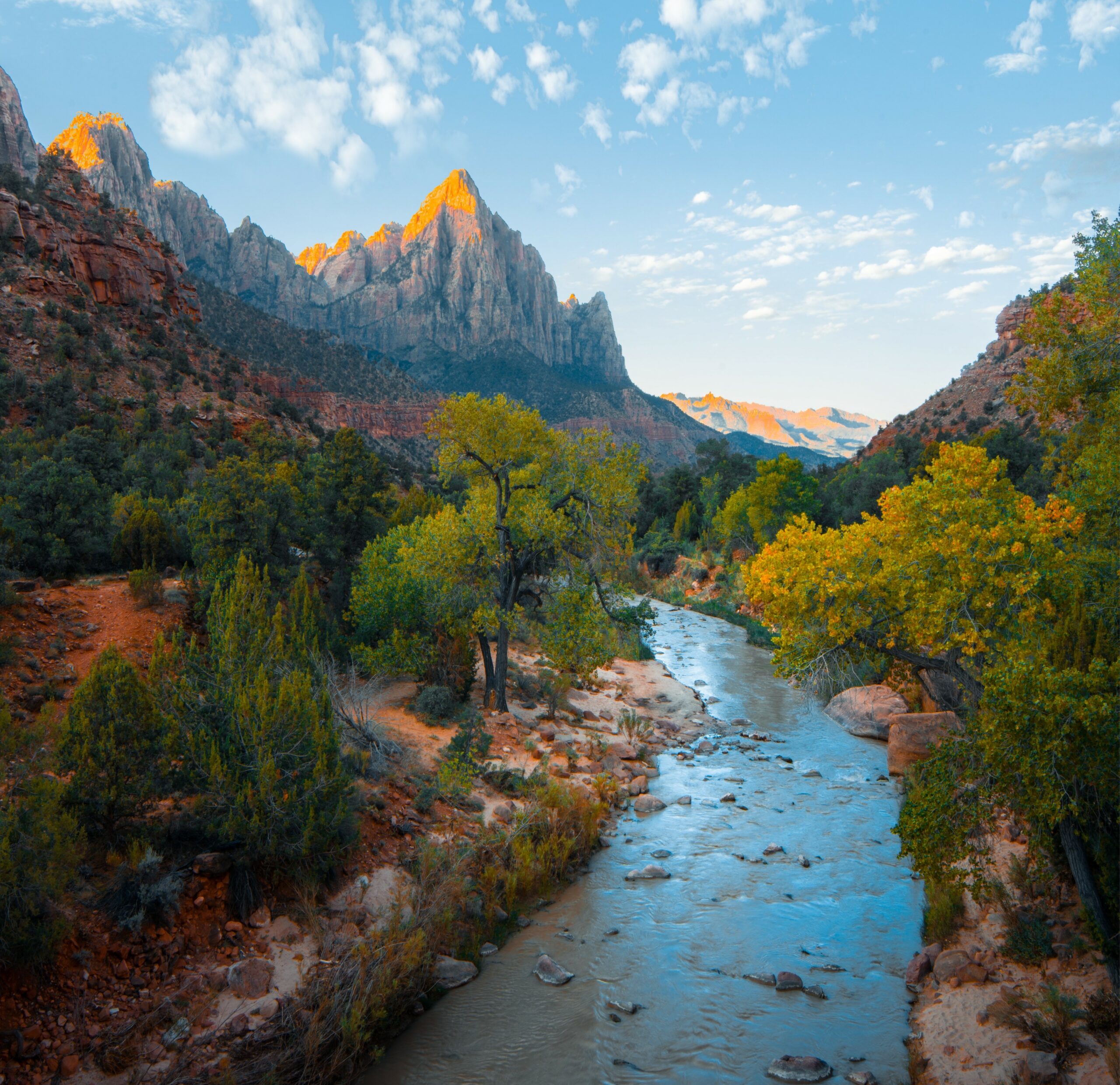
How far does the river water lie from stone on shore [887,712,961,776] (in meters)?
0.69

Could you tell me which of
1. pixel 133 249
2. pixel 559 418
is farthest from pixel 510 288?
pixel 133 249

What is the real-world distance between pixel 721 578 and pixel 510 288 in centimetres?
13471

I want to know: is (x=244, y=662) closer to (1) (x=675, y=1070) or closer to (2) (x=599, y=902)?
(2) (x=599, y=902)

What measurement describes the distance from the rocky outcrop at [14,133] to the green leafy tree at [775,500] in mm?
57676

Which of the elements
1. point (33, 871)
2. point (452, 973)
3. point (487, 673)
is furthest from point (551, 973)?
point (487, 673)

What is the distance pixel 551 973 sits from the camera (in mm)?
8094

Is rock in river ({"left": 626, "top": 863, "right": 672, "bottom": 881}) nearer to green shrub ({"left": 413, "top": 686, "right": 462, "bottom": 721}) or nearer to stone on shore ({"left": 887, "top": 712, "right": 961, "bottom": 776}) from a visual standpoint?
green shrub ({"left": 413, "top": 686, "right": 462, "bottom": 721})

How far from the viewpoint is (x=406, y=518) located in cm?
2475

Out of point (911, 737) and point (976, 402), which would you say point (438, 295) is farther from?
point (911, 737)

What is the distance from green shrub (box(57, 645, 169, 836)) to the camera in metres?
7.14

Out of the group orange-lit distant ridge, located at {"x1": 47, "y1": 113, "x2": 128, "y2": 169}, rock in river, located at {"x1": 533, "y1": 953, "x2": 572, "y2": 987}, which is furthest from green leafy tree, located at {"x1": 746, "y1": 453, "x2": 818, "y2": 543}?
orange-lit distant ridge, located at {"x1": 47, "y1": 113, "x2": 128, "y2": 169}

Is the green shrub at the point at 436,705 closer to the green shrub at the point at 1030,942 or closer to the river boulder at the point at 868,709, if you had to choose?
the green shrub at the point at 1030,942

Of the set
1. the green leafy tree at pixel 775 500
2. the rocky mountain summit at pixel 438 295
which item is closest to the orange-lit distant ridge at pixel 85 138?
the rocky mountain summit at pixel 438 295

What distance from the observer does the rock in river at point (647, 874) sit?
35.0 feet
